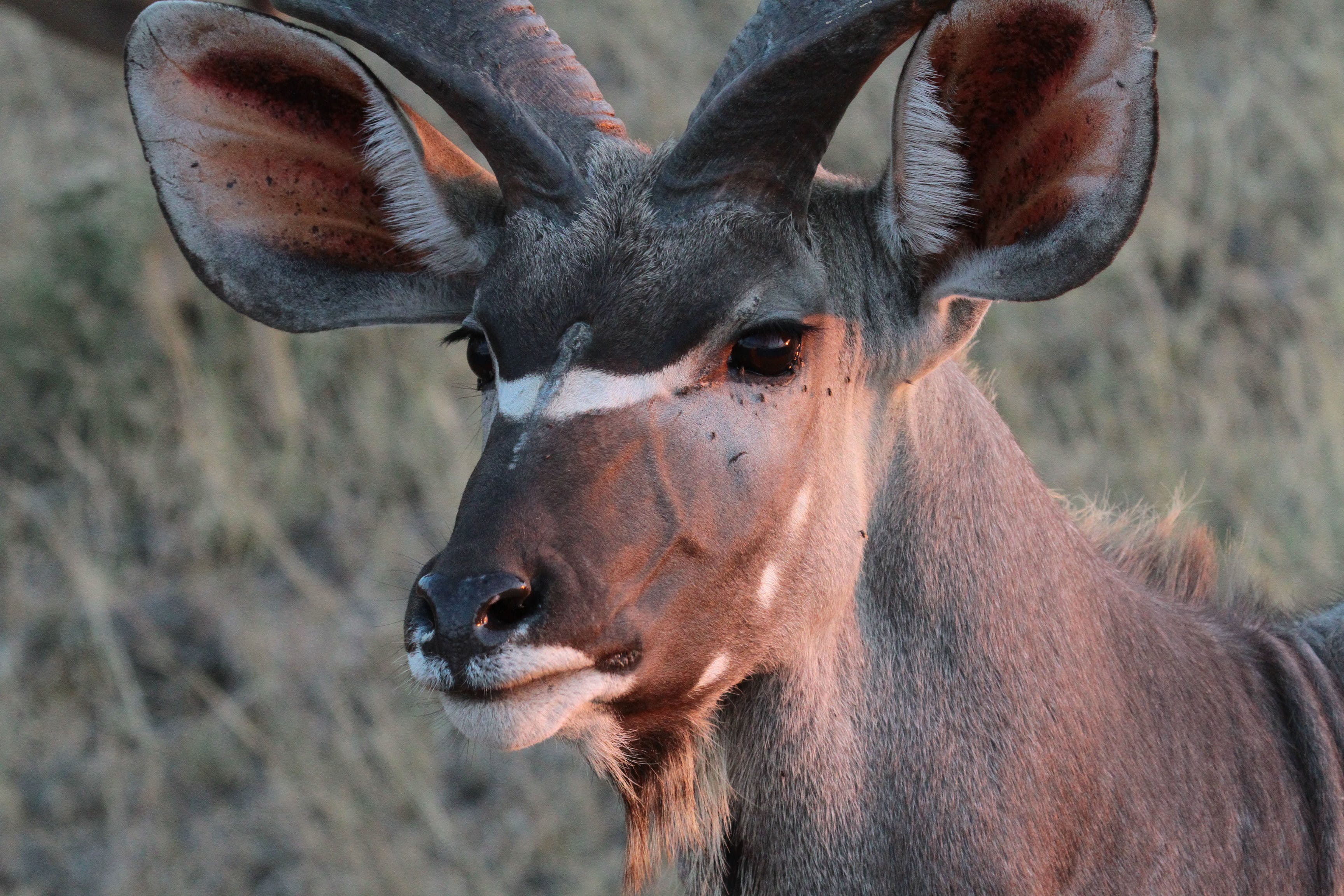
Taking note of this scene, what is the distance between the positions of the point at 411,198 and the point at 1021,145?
1439 mm

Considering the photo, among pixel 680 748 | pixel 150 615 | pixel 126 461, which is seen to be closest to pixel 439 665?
pixel 680 748

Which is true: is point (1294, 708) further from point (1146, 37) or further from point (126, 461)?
point (126, 461)

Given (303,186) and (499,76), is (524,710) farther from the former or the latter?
(303,186)

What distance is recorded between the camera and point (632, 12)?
37.7ft

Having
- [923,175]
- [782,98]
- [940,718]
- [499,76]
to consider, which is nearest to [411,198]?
[499,76]

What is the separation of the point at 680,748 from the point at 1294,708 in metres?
1.50

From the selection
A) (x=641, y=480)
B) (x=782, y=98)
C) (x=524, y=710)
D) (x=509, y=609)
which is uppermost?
(x=782, y=98)

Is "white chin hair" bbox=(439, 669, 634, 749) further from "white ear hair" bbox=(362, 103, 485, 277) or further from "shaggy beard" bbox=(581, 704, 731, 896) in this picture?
"white ear hair" bbox=(362, 103, 485, 277)

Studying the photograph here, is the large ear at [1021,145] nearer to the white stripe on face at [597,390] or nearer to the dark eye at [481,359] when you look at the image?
the white stripe on face at [597,390]

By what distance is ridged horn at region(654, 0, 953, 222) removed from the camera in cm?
279

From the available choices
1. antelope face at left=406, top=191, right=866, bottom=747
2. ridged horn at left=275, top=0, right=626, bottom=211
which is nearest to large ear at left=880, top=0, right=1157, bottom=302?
antelope face at left=406, top=191, right=866, bottom=747

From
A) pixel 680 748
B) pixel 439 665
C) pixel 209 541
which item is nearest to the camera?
pixel 439 665

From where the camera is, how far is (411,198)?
138 inches

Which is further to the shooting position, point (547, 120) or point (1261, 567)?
point (1261, 567)
